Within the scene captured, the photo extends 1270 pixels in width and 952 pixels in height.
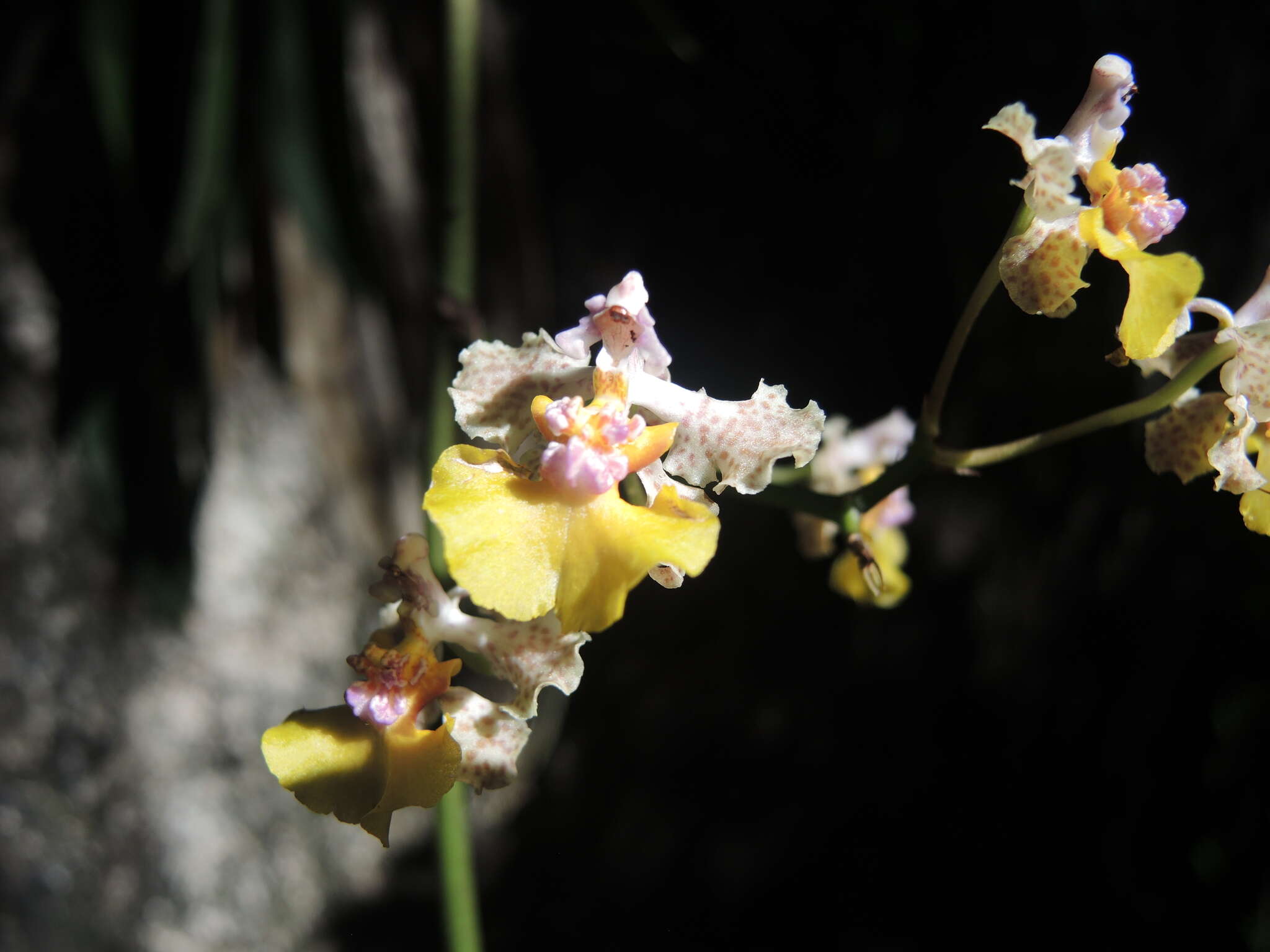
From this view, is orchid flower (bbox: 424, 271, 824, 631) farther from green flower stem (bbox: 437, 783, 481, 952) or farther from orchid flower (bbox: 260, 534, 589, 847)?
green flower stem (bbox: 437, 783, 481, 952)

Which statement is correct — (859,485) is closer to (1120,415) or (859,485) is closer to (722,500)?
(1120,415)

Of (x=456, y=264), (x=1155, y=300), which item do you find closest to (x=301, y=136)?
(x=456, y=264)

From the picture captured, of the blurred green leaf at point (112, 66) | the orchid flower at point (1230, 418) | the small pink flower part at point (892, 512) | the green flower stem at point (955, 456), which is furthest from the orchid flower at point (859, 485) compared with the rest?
the blurred green leaf at point (112, 66)

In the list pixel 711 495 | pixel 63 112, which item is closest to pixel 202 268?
pixel 63 112

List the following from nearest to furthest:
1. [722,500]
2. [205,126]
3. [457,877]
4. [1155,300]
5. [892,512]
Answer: [1155,300] → [457,877] → [892,512] → [205,126] → [722,500]

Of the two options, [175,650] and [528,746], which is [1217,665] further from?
[175,650]

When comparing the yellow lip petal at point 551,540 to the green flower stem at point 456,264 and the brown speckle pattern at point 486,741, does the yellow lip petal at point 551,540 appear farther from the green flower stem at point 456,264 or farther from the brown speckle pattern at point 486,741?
the green flower stem at point 456,264

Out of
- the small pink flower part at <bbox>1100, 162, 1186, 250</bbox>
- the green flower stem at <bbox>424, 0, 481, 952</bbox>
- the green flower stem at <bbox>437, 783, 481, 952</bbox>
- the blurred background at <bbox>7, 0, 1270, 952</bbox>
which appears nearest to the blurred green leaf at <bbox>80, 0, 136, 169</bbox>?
the blurred background at <bbox>7, 0, 1270, 952</bbox>
